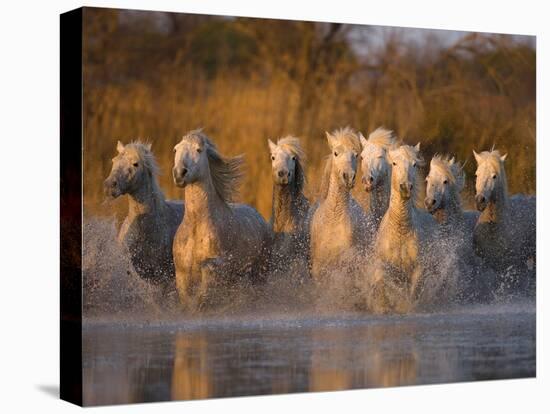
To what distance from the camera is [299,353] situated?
12477 mm

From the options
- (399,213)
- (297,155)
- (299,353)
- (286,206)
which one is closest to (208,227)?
(286,206)

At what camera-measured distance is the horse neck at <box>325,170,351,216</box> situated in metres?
13.0

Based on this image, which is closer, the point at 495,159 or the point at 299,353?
the point at 299,353

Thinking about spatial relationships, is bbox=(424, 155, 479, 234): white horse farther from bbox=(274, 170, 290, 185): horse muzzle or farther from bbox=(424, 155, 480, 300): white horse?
bbox=(274, 170, 290, 185): horse muzzle

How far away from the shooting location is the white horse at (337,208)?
12898mm

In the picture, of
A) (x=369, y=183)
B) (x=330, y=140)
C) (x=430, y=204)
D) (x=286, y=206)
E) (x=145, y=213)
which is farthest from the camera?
(x=430, y=204)

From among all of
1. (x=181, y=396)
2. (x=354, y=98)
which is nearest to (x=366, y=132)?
(x=354, y=98)

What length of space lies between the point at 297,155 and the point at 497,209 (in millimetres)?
2146

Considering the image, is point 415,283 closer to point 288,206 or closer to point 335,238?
point 335,238

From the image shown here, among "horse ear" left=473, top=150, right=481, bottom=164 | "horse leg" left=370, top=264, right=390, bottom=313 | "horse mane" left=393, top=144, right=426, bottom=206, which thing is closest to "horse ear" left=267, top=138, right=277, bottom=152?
"horse mane" left=393, top=144, right=426, bottom=206

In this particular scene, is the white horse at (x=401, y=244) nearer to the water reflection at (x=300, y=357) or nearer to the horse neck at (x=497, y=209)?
the water reflection at (x=300, y=357)

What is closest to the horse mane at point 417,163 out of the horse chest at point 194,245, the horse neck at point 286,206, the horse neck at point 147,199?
the horse neck at point 286,206

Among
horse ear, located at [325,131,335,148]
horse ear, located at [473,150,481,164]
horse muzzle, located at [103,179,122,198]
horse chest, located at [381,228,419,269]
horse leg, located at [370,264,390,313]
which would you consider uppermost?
horse ear, located at [325,131,335,148]

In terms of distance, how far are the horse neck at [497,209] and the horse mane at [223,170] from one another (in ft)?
8.26
